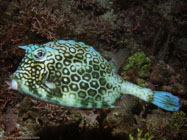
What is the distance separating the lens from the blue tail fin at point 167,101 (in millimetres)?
2332

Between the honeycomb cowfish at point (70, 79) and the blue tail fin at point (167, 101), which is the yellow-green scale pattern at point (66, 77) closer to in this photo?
the honeycomb cowfish at point (70, 79)

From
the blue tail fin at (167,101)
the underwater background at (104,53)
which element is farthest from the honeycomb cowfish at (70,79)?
the underwater background at (104,53)

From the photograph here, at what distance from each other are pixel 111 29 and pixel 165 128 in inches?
136

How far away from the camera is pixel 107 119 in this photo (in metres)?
4.25

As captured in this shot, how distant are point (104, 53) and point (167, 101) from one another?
11.0 feet

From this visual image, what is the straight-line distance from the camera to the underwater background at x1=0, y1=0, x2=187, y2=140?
12.7 ft

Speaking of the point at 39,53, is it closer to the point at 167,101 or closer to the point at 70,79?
the point at 70,79

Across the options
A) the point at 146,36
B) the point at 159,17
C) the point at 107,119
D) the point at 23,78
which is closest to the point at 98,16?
the point at 146,36

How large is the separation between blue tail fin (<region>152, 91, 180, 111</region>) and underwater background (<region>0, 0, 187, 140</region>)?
0.56 meters

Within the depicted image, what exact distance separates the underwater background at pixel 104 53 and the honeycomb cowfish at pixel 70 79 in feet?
1.46

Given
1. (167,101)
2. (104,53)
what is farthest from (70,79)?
(104,53)

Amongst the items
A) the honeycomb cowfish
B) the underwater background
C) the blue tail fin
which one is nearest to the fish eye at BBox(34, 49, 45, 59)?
the honeycomb cowfish

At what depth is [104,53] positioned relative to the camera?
548 cm

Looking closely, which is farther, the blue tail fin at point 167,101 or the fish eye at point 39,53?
the blue tail fin at point 167,101
